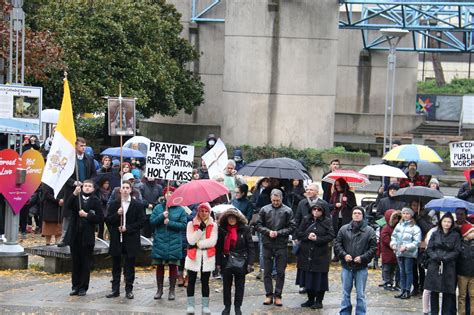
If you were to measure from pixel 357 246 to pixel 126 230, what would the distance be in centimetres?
328

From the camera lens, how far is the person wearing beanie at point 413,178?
21.4 metres

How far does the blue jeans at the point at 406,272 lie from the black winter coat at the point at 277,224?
199 cm

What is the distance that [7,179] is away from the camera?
19.0 m

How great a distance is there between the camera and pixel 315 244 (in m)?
16.4

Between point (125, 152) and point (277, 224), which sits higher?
point (125, 152)

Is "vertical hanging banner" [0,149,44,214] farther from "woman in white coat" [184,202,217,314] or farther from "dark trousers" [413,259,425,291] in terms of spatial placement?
"dark trousers" [413,259,425,291]

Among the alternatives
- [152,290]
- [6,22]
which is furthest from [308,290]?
[6,22]

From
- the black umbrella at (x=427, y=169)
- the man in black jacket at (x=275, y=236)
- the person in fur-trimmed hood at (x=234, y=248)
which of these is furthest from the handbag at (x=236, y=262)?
the black umbrella at (x=427, y=169)

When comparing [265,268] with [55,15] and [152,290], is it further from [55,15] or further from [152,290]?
[55,15]

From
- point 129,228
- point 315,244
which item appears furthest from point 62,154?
point 315,244

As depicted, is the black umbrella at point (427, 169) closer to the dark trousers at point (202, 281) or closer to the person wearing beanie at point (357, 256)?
the person wearing beanie at point (357, 256)

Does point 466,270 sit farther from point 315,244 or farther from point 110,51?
point 110,51

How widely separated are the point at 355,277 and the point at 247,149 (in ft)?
72.7

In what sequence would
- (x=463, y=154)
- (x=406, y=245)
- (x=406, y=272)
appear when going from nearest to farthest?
(x=406, y=245) → (x=406, y=272) → (x=463, y=154)
